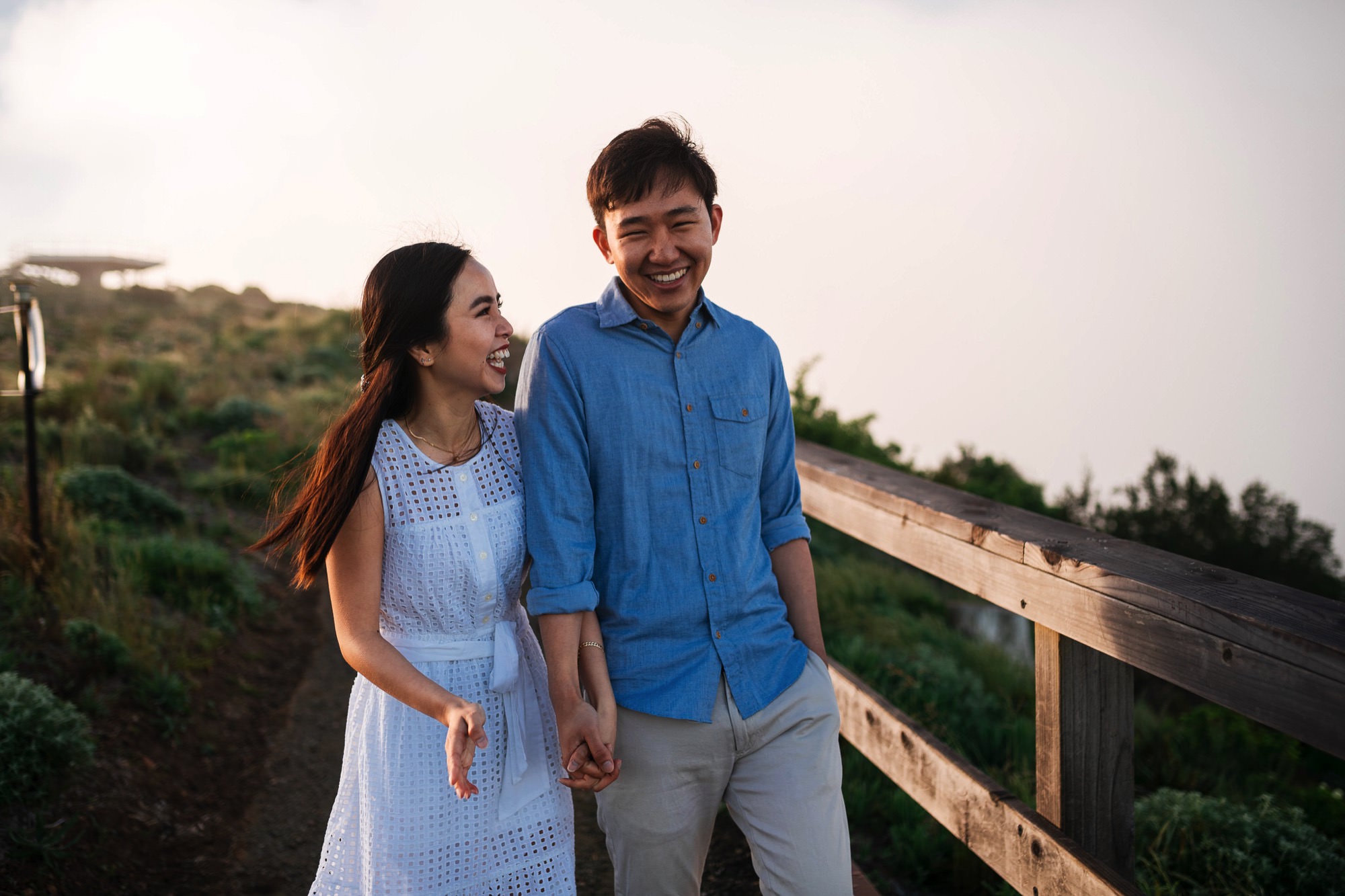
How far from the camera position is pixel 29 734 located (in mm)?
3582

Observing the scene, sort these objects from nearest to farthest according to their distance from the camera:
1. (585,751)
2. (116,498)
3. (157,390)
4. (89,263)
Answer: (585,751)
(116,498)
(157,390)
(89,263)

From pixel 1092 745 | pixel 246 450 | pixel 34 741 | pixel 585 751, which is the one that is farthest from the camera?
pixel 246 450

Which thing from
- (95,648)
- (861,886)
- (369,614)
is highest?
(369,614)

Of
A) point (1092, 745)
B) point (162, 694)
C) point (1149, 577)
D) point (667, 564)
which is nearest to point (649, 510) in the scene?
point (667, 564)

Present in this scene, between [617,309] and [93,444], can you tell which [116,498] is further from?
[617,309]

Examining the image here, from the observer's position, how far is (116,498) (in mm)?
6586

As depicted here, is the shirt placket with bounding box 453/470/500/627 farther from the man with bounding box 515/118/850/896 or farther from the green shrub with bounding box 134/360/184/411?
the green shrub with bounding box 134/360/184/411

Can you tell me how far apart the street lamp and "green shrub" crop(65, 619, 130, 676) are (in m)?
0.73

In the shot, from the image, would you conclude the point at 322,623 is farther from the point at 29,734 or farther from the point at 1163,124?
the point at 1163,124

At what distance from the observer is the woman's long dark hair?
199 centimetres

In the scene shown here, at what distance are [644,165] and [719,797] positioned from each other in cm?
146

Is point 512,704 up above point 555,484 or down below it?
below

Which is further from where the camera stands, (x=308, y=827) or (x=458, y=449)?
(x=308, y=827)

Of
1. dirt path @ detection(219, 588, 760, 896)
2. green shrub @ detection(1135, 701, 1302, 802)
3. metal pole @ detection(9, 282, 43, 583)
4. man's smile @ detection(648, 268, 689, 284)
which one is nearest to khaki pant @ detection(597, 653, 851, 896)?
man's smile @ detection(648, 268, 689, 284)
